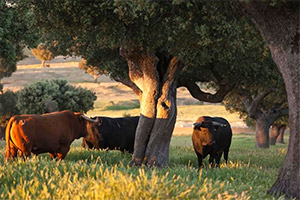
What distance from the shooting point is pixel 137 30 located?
48.6 ft

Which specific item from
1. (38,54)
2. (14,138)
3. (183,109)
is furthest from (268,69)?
(38,54)

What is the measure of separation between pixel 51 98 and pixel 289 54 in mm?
37276

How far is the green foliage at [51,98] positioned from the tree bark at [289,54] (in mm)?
36713

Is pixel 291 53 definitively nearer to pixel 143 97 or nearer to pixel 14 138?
pixel 143 97

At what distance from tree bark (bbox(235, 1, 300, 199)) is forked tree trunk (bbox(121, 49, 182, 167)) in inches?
275

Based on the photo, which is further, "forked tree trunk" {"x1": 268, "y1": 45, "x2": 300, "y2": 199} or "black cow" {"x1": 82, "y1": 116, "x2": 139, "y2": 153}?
"black cow" {"x1": 82, "y1": 116, "x2": 139, "y2": 153}

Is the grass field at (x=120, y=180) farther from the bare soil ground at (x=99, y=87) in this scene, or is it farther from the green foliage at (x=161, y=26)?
the bare soil ground at (x=99, y=87)

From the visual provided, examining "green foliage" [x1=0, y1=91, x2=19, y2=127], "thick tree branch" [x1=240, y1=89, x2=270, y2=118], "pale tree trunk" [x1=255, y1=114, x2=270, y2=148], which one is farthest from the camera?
"green foliage" [x1=0, y1=91, x2=19, y2=127]

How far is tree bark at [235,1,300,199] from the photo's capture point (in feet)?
33.2

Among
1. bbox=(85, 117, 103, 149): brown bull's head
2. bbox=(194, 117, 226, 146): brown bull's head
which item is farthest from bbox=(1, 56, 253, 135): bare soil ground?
bbox=(194, 117, 226, 146): brown bull's head

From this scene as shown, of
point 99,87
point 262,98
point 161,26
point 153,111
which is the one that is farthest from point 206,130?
point 99,87

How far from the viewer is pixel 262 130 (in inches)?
1351

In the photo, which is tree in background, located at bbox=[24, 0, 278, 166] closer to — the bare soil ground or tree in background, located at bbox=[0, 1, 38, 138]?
tree in background, located at bbox=[0, 1, 38, 138]

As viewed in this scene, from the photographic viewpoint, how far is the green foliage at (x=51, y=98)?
44938mm
